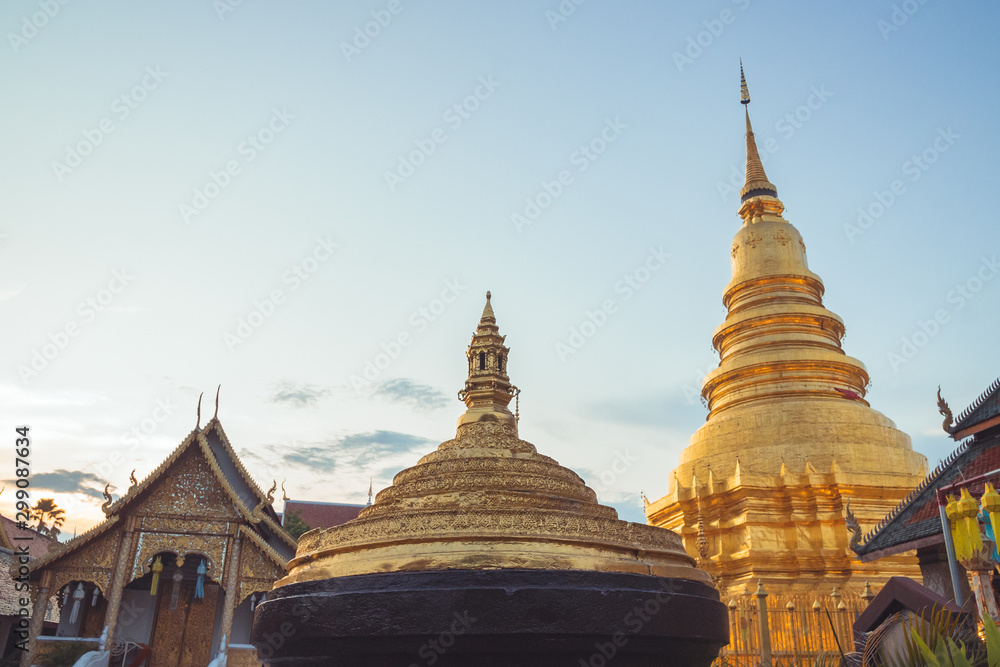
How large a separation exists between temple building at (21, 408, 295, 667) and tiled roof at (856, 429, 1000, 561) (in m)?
10.9

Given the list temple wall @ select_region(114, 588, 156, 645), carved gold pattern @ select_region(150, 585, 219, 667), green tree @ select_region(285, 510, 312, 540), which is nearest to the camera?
carved gold pattern @ select_region(150, 585, 219, 667)

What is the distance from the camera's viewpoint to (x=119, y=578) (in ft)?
47.4

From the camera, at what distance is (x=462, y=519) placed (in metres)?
7.18

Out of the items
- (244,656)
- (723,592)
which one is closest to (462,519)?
(244,656)

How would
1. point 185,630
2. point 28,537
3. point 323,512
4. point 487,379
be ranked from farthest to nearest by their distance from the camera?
1. point 323,512
2. point 28,537
3. point 185,630
4. point 487,379

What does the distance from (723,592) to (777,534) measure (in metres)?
2.30

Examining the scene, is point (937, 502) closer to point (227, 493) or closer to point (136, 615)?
point (227, 493)

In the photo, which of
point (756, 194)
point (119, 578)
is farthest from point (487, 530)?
point (756, 194)

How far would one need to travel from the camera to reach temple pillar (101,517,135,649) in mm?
14164

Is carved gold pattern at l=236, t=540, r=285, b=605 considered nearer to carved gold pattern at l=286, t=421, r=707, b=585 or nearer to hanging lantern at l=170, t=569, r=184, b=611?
hanging lantern at l=170, t=569, r=184, b=611

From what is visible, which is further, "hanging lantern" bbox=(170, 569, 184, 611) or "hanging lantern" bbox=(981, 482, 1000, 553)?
"hanging lantern" bbox=(170, 569, 184, 611)

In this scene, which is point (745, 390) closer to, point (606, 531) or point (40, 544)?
point (606, 531)

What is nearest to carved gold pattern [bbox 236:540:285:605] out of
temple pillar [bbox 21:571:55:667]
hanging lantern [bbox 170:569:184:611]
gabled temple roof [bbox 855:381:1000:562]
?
hanging lantern [bbox 170:569:184:611]

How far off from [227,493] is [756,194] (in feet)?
64.6
